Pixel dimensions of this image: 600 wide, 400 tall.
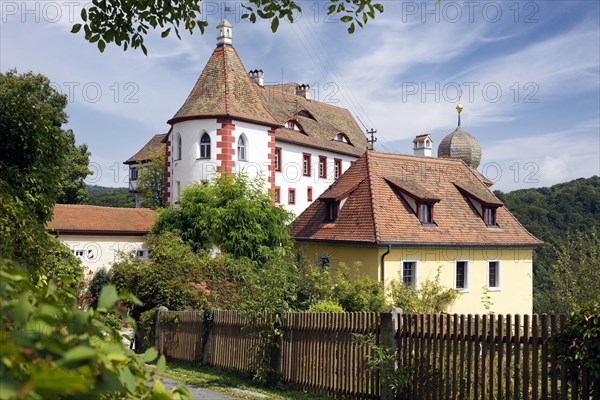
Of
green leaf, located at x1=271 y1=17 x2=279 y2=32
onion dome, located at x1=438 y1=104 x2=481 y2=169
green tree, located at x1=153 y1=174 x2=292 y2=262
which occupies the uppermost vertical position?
onion dome, located at x1=438 y1=104 x2=481 y2=169

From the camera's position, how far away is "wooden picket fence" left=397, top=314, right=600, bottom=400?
716 centimetres

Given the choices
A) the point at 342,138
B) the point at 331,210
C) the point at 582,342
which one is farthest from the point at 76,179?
the point at 582,342

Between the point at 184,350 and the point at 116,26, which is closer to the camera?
the point at 116,26

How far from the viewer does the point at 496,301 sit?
95.2ft

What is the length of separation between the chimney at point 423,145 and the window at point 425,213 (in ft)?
72.8

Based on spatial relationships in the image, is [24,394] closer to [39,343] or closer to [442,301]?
[39,343]

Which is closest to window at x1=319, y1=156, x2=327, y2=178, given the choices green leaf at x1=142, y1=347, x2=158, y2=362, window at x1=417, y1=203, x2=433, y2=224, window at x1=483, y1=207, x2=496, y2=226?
window at x1=483, y1=207, x2=496, y2=226

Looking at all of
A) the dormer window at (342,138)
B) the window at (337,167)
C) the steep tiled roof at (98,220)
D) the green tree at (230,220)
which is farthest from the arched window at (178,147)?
the dormer window at (342,138)

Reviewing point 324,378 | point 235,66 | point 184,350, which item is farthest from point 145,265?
point 235,66

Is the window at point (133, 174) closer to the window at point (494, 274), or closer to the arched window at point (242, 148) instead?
the arched window at point (242, 148)

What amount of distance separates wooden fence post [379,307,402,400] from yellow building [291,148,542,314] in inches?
635

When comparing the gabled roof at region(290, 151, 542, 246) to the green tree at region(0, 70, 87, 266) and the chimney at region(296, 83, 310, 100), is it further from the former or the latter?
the chimney at region(296, 83, 310, 100)

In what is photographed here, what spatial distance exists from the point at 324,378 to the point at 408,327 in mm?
1986

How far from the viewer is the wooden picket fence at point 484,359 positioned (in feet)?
23.5
